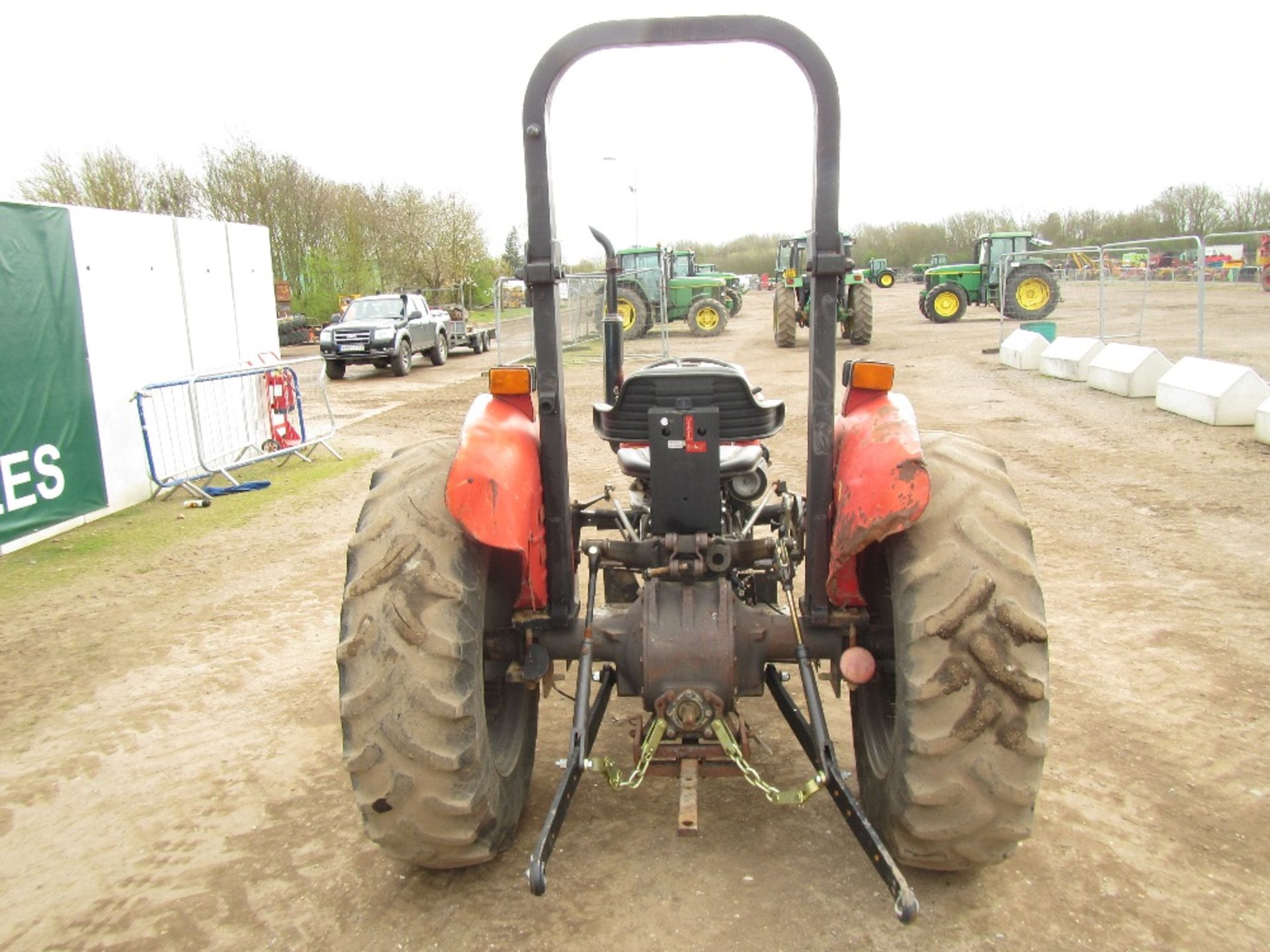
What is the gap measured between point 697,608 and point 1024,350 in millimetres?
15715

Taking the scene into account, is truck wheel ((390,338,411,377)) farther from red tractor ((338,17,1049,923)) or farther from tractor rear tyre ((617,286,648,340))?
red tractor ((338,17,1049,923))

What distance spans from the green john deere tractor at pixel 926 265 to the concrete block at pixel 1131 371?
18.8m

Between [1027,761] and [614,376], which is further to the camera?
[614,376]

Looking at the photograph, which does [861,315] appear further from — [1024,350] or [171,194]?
[171,194]

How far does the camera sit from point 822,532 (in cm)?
273

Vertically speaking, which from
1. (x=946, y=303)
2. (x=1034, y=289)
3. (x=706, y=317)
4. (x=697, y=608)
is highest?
(x=1034, y=289)

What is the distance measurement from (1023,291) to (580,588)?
2381cm

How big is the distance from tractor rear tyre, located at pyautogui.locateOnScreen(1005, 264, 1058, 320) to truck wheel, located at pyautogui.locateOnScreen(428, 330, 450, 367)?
15301mm

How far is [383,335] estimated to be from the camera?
21406 millimetres

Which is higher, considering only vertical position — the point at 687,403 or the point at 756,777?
the point at 687,403

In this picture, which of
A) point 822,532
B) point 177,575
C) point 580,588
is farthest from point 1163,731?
point 177,575

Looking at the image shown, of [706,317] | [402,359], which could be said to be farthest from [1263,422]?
[706,317]

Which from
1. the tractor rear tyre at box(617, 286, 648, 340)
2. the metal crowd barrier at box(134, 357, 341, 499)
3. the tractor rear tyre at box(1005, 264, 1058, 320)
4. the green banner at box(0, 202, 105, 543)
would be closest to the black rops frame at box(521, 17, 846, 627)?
the green banner at box(0, 202, 105, 543)

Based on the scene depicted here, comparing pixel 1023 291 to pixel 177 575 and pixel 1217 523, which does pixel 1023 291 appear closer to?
pixel 1217 523
